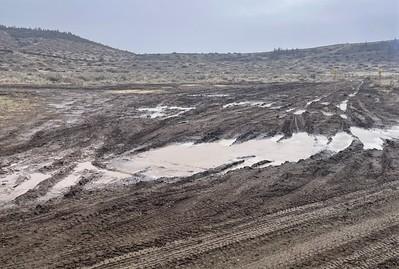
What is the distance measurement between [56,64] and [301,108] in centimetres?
5600

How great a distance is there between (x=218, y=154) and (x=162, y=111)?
11.7m

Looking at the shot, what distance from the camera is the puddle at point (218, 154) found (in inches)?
599

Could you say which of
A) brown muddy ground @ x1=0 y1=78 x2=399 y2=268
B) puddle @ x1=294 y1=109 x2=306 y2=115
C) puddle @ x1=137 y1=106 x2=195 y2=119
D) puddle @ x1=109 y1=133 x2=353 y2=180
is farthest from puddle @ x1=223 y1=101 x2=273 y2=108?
puddle @ x1=109 y1=133 x2=353 y2=180

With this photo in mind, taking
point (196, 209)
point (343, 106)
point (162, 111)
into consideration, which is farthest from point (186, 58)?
point (196, 209)

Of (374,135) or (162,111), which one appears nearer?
(374,135)

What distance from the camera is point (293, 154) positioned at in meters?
17.4

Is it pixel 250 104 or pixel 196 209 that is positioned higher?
pixel 250 104

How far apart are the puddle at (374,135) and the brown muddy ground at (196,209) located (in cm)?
45

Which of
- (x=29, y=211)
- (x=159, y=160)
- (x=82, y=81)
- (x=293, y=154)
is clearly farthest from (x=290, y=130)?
(x=82, y=81)

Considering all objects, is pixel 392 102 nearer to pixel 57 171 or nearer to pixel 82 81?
pixel 57 171

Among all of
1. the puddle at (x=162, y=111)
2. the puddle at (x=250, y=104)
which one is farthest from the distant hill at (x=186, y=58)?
the puddle at (x=162, y=111)

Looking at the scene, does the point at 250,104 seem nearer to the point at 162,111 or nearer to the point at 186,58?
the point at 162,111

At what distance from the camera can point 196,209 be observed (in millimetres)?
10945

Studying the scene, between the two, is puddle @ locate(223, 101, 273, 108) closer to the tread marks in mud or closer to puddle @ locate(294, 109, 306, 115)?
puddle @ locate(294, 109, 306, 115)
